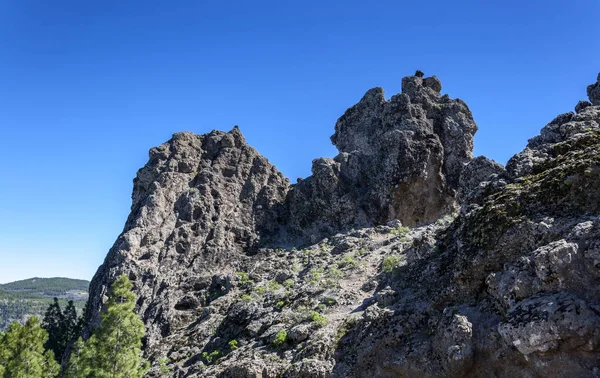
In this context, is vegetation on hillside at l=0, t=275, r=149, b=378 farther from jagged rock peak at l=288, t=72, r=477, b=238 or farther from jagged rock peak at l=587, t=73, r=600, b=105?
jagged rock peak at l=587, t=73, r=600, b=105

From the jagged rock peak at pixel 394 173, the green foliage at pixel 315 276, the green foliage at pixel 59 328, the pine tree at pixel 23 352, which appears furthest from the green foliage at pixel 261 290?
the green foliage at pixel 59 328

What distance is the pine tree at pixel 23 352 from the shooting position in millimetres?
36031

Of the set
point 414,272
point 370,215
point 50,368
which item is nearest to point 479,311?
point 414,272

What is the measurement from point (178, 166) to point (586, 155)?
4650 centimetres

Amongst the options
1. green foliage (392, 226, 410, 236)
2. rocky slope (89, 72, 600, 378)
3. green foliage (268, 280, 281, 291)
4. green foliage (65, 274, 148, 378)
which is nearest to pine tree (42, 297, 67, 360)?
rocky slope (89, 72, 600, 378)

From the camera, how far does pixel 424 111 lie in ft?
201

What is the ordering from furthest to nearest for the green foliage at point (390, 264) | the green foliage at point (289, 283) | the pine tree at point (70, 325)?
the pine tree at point (70, 325), the green foliage at point (289, 283), the green foliage at point (390, 264)

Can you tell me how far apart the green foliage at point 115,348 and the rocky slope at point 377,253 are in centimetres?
291

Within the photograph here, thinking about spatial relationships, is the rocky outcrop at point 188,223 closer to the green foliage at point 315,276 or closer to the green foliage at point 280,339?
the green foliage at point 315,276

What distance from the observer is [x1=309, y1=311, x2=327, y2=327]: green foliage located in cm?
2765

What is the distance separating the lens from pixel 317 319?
28281 mm

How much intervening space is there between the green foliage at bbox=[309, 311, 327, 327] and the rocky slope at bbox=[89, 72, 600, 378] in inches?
12.5

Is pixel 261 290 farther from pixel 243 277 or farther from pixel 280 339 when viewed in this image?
pixel 280 339

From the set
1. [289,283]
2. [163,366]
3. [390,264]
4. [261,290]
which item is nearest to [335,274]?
[289,283]
